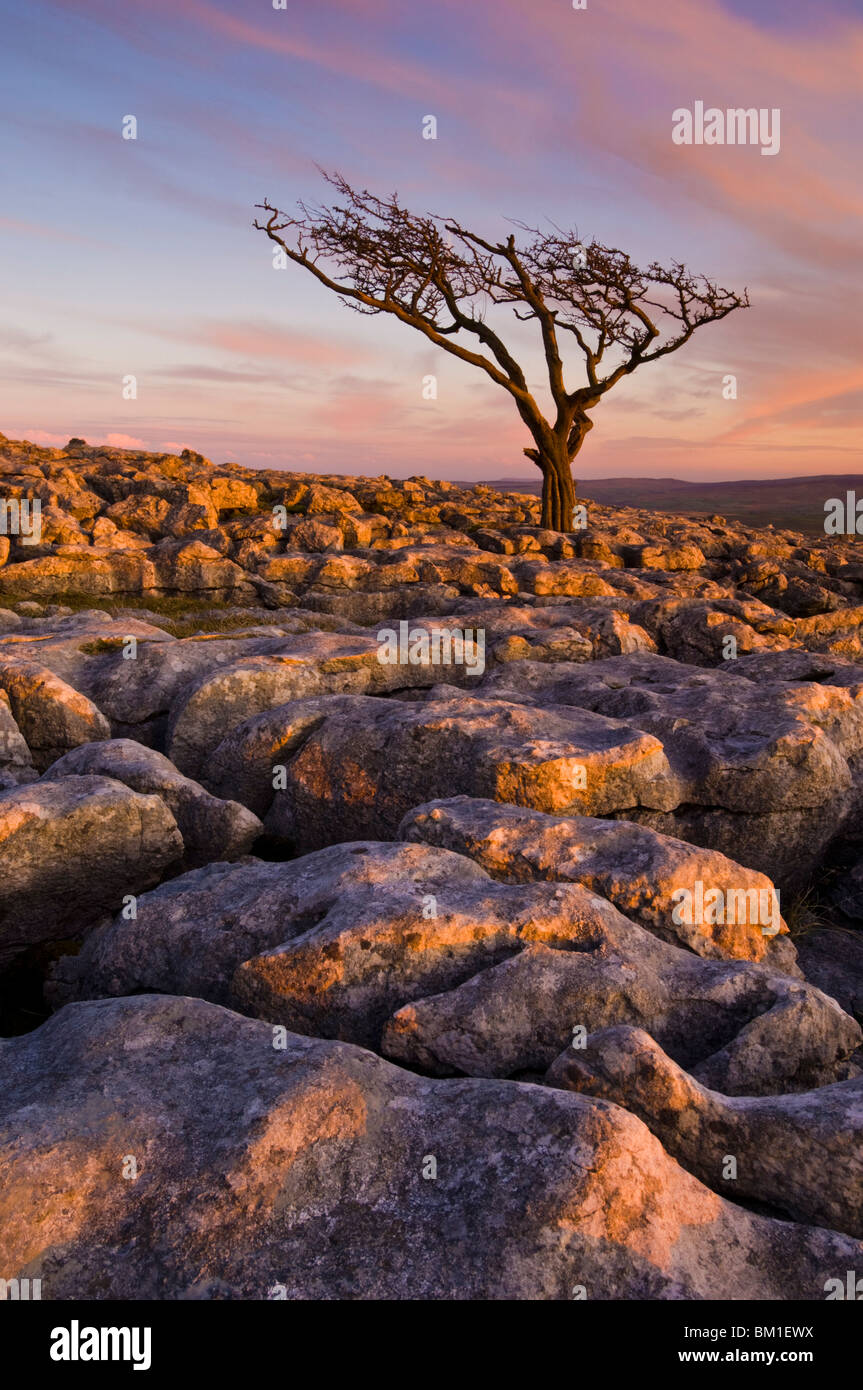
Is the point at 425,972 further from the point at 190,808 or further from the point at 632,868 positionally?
the point at 190,808

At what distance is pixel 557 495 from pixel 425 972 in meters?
42.3

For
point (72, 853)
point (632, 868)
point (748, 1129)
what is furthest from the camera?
point (72, 853)

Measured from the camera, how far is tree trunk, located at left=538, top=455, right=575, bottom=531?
46.5m

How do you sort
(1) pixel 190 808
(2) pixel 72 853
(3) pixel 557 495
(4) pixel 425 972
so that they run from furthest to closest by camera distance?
(3) pixel 557 495
(1) pixel 190 808
(2) pixel 72 853
(4) pixel 425 972

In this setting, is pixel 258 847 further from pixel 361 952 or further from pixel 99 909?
pixel 361 952

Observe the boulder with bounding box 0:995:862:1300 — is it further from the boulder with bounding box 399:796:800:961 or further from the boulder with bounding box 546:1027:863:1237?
the boulder with bounding box 399:796:800:961

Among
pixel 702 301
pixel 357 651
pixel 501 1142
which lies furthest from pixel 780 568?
pixel 501 1142

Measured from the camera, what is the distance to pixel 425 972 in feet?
24.3

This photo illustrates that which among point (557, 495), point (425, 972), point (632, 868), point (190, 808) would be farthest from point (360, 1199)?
point (557, 495)

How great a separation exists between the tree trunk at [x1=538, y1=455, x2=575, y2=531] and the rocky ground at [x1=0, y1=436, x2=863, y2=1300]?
28.8 meters

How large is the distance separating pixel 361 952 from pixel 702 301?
46.7 m

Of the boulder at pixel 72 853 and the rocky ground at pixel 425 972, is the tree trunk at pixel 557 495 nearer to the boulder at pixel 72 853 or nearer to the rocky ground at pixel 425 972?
the rocky ground at pixel 425 972

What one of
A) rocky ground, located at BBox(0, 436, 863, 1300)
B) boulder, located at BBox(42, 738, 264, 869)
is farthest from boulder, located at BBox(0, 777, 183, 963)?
boulder, located at BBox(42, 738, 264, 869)

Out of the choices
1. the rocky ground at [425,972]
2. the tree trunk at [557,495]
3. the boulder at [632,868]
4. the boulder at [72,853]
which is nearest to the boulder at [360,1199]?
the rocky ground at [425,972]
